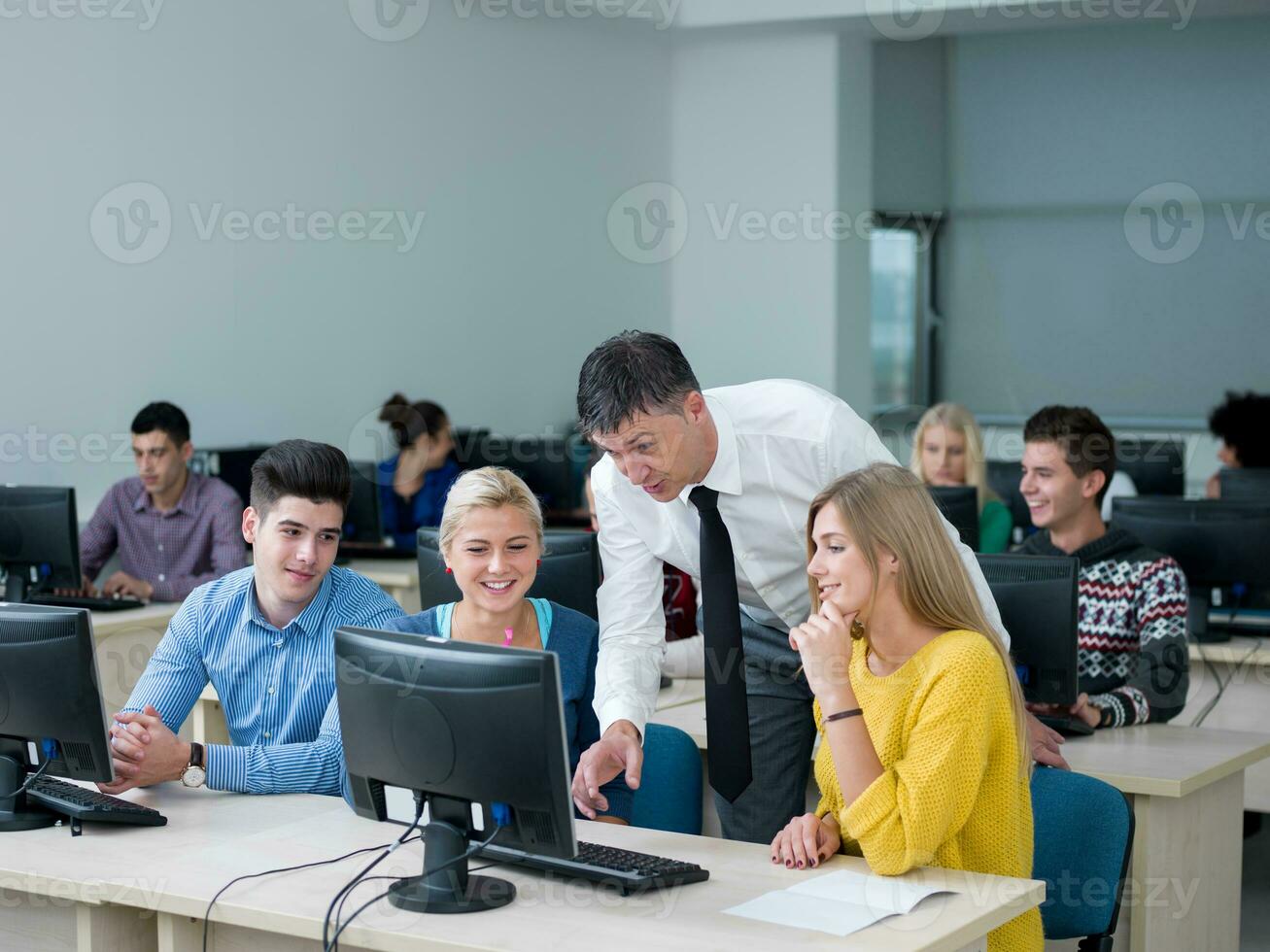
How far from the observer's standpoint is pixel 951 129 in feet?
29.6

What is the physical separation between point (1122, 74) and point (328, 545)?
7029 millimetres

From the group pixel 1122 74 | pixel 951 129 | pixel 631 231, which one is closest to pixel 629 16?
pixel 631 231

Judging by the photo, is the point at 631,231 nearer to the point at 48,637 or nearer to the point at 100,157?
the point at 100,157

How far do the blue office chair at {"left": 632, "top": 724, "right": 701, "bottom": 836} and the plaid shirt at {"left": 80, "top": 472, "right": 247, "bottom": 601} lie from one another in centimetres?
269

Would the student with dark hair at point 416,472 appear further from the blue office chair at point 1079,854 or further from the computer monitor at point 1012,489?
the blue office chair at point 1079,854

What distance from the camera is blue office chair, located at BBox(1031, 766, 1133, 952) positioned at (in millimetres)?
2490

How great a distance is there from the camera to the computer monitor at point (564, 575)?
10.6 feet

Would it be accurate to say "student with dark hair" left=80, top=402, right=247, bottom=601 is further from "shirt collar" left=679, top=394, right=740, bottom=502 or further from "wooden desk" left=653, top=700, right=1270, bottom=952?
"shirt collar" left=679, top=394, right=740, bottom=502

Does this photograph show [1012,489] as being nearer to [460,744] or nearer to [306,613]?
[306,613]

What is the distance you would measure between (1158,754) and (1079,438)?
2.76ft

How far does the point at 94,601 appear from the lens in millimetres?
4781

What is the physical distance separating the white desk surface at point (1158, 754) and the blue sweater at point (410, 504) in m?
3.08

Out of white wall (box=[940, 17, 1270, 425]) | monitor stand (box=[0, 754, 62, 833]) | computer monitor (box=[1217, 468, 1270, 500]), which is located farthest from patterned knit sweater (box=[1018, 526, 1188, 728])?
white wall (box=[940, 17, 1270, 425])

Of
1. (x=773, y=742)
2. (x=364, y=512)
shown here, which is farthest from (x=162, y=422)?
(x=773, y=742)
